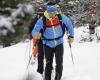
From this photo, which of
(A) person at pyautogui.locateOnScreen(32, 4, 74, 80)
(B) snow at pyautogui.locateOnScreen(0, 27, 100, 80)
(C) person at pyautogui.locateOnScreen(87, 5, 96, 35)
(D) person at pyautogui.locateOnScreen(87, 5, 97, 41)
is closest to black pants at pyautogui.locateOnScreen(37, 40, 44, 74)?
(B) snow at pyautogui.locateOnScreen(0, 27, 100, 80)

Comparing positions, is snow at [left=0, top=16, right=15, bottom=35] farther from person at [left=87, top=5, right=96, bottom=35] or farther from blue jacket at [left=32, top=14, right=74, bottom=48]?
person at [left=87, top=5, right=96, bottom=35]

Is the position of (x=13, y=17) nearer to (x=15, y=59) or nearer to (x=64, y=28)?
(x=64, y=28)

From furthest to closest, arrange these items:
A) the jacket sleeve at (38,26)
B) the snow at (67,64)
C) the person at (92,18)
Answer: the person at (92,18), the snow at (67,64), the jacket sleeve at (38,26)

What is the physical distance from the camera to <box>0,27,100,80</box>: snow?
34.0 feet

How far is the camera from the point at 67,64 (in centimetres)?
1179

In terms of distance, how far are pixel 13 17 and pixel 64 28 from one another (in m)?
5.53

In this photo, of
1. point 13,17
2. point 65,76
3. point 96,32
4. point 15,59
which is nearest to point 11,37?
point 13,17

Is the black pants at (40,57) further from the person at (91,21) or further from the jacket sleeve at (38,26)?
the person at (91,21)

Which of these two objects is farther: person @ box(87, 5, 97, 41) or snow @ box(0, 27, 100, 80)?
person @ box(87, 5, 97, 41)

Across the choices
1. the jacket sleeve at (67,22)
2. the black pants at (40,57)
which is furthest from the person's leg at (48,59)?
the black pants at (40,57)

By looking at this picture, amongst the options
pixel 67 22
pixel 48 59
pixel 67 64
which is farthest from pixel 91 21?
pixel 67 22

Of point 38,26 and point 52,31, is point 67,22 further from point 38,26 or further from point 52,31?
point 38,26

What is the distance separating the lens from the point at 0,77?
10.6 metres

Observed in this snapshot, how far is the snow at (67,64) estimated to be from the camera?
10.4 m
